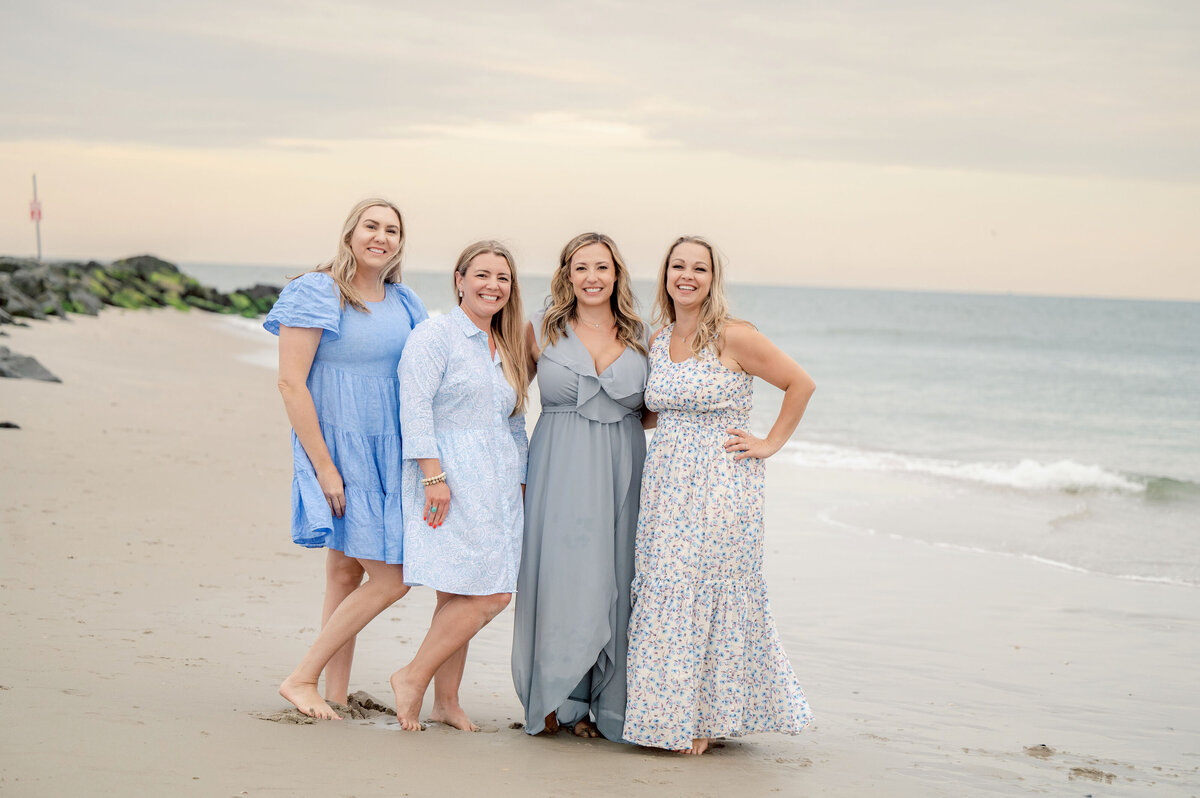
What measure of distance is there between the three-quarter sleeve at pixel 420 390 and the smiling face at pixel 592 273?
693 millimetres

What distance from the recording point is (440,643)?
4.18 metres

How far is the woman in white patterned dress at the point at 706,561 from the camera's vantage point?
13.7 ft

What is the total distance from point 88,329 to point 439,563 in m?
19.1

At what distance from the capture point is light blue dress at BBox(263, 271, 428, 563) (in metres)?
4.00

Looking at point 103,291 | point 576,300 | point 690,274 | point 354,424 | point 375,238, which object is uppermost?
point 103,291

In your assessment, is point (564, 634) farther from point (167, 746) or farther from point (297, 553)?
point (297, 553)

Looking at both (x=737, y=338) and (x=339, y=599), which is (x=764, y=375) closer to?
(x=737, y=338)

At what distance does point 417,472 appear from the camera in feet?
13.3

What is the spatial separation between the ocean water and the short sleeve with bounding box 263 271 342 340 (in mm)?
1713

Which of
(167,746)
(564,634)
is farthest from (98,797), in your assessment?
(564,634)

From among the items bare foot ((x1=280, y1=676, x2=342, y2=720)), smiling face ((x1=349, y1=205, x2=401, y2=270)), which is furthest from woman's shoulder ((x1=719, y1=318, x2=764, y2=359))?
bare foot ((x1=280, y1=676, x2=342, y2=720))

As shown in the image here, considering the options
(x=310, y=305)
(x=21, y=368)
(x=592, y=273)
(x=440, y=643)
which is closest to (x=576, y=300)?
(x=592, y=273)

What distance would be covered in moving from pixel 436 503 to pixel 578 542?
0.60 m

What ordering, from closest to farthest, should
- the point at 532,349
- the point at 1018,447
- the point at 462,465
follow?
the point at 462,465, the point at 532,349, the point at 1018,447
